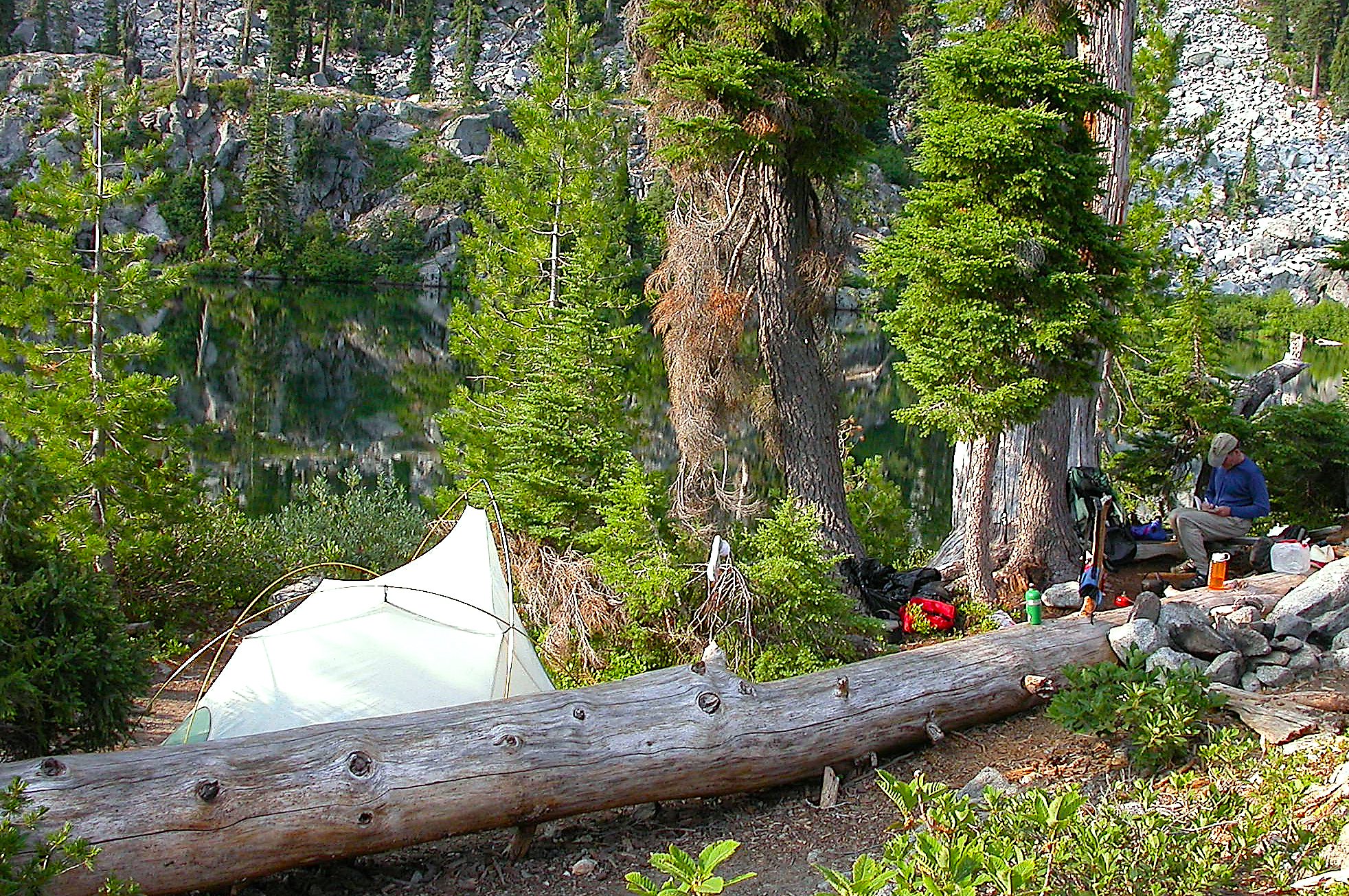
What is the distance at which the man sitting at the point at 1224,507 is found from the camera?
26.9 feet

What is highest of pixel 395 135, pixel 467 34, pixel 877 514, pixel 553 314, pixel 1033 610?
pixel 467 34

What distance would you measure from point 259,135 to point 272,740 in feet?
210

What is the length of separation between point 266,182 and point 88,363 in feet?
183

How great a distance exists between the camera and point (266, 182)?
58.5 meters

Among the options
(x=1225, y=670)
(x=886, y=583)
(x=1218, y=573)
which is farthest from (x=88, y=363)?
(x=1218, y=573)

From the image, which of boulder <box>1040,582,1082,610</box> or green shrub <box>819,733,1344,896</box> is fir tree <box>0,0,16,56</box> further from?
green shrub <box>819,733,1344,896</box>

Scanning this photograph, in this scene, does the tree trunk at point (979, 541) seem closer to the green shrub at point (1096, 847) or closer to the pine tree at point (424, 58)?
the green shrub at point (1096, 847)

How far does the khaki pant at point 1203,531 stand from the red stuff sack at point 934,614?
2.05m

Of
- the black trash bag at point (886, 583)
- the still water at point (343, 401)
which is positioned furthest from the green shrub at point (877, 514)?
the black trash bag at point (886, 583)

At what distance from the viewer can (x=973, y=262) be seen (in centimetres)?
666

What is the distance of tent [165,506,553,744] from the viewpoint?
5.13 meters

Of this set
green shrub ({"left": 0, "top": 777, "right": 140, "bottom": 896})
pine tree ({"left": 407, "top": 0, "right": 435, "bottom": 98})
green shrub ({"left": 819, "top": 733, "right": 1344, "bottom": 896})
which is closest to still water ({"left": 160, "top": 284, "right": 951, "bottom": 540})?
green shrub ({"left": 819, "top": 733, "right": 1344, "bottom": 896})

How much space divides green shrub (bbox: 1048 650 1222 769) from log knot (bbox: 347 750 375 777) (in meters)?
2.87

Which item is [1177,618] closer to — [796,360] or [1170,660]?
[1170,660]
